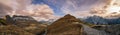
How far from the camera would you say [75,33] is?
25203 mm

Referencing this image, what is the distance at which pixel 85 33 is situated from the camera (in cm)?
2520

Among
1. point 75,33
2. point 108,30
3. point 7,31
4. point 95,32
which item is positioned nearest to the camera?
point 75,33

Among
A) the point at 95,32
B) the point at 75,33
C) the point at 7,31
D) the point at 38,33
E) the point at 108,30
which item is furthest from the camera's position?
the point at 38,33

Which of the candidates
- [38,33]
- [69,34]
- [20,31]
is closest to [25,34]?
[20,31]

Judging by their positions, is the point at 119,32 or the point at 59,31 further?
the point at 119,32

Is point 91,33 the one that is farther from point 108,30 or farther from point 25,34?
point 25,34

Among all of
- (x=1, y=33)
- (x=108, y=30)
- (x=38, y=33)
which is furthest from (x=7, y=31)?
(x=108, y=30)

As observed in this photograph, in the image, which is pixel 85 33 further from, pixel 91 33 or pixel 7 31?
pixel 7 31

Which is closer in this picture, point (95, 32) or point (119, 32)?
point (95, 32)

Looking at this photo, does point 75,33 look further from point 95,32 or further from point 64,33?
point 95,32

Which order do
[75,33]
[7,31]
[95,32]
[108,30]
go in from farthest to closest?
[108,30], [7,31], [95,32], [75,33]

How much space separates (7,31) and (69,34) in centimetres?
1000

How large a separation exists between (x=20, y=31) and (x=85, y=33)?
425 inches

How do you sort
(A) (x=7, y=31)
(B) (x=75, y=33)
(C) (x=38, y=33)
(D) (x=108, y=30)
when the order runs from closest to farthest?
(B) (x=75, y=33), (A) (x=7, y=31), (D) (x=108, y=30), (C) (x=38, y=33)
